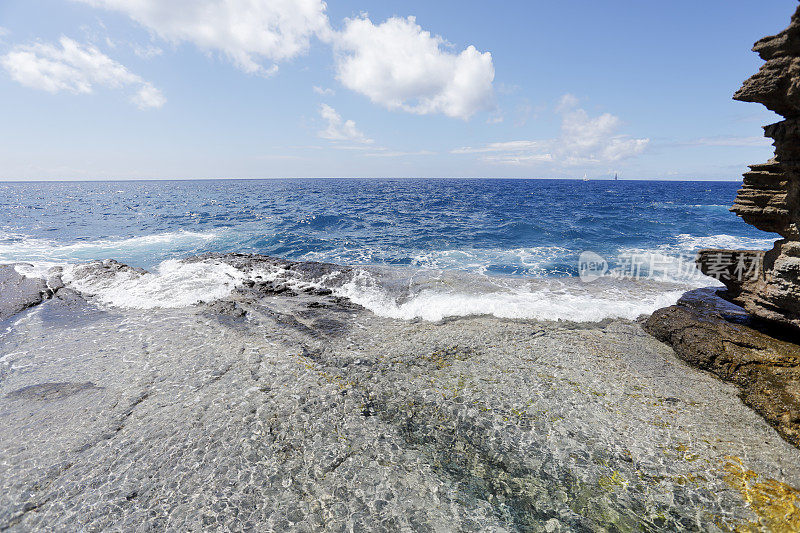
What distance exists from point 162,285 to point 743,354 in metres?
19.4

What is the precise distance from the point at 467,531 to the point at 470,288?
11128 mm

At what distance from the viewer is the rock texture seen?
644cm

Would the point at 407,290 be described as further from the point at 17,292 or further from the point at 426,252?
the point at 17,292

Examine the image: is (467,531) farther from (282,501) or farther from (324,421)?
(324,421)

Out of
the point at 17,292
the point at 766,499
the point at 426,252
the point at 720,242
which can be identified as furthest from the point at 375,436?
the point at 720,242

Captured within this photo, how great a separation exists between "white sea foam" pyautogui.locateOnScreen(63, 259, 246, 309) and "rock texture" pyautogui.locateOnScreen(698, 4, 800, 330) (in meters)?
16.8

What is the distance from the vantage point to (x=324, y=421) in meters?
6.17

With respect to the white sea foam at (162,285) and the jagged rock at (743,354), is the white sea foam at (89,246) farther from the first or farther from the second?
the jagged rock at (743,354)

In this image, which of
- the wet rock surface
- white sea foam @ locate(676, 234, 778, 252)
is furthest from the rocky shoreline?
white sea foam @ locate(676, 234, 778, 252)

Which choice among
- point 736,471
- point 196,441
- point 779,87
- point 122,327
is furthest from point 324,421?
point 779,87

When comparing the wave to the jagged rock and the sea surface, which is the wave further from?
the jagged rock

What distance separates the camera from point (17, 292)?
13234 millimetres

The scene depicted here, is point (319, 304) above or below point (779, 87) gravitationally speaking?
below

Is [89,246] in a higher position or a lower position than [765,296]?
lower
